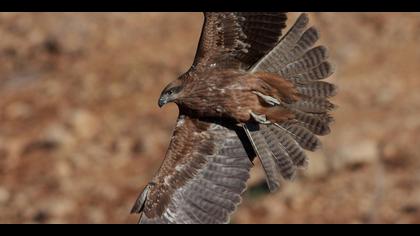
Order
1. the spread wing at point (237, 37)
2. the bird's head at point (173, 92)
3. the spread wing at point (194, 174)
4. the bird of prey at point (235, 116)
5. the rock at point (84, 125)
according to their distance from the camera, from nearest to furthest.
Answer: the spread wing at point (237, 37) → the bird of prey at point (235, 116) → the bird's head at point (173, 92) → the spread wing at point (194, 174) → the rock at point (84, 125)

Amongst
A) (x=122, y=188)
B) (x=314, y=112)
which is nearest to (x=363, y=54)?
(x=122, y=188)

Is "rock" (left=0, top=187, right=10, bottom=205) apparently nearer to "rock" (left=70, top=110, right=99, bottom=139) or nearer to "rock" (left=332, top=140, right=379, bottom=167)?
"rock" (left=70, top=110, right=99, bottom=139)

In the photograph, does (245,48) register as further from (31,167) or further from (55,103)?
(55,103)

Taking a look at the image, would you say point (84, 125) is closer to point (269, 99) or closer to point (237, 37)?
point (269, 99)

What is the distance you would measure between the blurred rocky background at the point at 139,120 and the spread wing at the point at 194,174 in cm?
400

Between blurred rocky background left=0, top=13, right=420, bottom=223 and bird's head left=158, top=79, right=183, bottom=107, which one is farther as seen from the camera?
blurred rocky background left=0, top=13, right=420, bottom=223

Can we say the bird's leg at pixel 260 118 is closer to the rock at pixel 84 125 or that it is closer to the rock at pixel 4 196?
the rock at pixel 4 196

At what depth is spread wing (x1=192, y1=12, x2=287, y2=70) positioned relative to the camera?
9.66 meters

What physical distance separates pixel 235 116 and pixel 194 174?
73cm

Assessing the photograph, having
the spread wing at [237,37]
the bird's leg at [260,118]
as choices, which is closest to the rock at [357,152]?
the bird's leg at [260,118]

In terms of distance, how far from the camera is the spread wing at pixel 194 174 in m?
10.3

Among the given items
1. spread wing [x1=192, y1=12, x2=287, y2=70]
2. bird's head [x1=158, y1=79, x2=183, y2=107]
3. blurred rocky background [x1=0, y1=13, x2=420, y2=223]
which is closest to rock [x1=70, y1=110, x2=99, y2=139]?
blurred rocky background [x1=0, y1=13, x2=420, y2=223]

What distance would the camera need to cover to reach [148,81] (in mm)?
18797

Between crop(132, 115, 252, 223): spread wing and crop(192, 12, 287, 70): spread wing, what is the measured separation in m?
0.69
